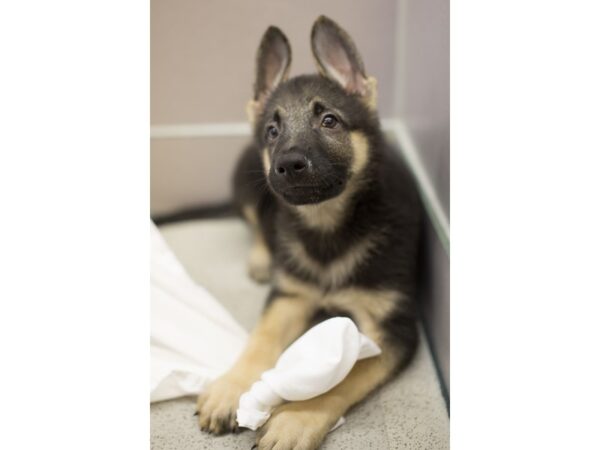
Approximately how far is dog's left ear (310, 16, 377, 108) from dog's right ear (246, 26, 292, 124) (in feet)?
0.45

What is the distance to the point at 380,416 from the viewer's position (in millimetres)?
2168

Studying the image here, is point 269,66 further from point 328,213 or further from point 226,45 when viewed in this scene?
point 328,213

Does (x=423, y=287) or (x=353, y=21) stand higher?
(x=353, y=21)

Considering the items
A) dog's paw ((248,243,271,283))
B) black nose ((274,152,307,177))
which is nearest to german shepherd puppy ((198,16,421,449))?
black nose ((274,152,307,177))

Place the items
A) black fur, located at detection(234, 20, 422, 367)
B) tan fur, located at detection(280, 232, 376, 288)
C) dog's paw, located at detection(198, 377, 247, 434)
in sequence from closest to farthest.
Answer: dog's paw, located at detection(198, 377, 247, 434)
black fur, located at detection(234, 20, 422, 367)
tan fur, located at detection(280, 232, 376, 288)

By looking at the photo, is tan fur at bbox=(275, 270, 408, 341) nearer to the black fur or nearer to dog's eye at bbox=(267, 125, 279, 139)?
the black fur

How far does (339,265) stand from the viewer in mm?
2588

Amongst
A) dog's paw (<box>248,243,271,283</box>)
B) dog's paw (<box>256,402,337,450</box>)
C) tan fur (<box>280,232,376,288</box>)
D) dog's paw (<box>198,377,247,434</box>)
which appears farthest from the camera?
dog's paw (<box>248,243,271,283</box>)

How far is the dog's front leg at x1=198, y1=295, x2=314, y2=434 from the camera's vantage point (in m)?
2.14

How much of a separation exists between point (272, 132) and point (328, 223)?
452 millimetres

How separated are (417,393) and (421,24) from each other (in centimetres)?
144
